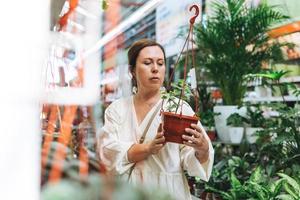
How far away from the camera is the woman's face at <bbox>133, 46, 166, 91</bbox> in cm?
134

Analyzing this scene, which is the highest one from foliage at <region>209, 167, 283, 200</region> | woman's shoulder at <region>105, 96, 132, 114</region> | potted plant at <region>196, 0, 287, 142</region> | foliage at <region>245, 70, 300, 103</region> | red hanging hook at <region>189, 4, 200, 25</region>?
potted plant at <region>196, 0, 287, 142</region>

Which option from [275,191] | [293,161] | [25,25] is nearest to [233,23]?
[293,161]

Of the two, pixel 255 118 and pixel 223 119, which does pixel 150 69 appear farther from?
pixel 255 118

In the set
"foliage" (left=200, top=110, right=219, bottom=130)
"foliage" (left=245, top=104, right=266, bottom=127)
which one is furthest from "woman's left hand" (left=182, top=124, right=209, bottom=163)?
"foliage" (left=245, top=104, right=266, bottom=127)

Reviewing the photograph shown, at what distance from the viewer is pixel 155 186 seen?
3.74 ft

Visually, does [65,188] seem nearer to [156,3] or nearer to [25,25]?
[25,25]

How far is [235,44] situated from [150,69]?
2.10m

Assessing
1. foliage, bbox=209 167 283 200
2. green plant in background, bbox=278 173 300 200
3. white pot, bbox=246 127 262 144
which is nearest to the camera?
green plant in background, bbox=278 173 300 200

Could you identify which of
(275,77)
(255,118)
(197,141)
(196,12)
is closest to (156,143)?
(197,141)

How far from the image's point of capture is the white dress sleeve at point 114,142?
46.9 inches

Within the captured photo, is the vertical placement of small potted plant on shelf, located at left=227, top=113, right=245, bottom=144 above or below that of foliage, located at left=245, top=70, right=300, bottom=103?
below

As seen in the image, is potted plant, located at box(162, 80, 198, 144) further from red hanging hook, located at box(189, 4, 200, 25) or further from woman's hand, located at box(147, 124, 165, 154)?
red hanging hook, located at box(189, 4, 200, 25)

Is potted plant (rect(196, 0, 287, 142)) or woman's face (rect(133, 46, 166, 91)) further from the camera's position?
potted plant (rect(196, 0, 287, 142))

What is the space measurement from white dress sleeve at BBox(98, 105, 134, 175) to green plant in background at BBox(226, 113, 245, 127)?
190cm
